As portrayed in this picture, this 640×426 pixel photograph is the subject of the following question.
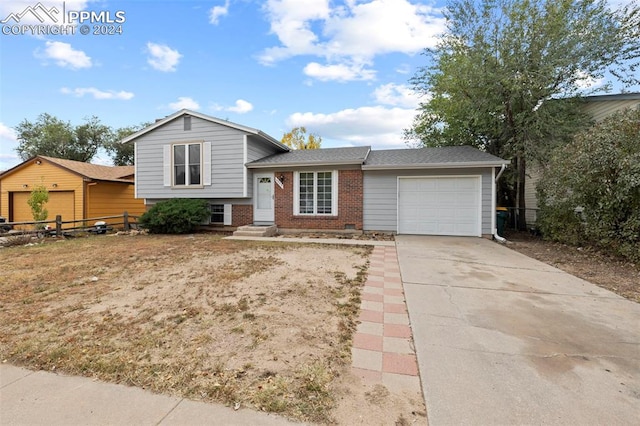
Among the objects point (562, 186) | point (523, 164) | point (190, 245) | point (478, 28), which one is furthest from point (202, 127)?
point (523, 164)

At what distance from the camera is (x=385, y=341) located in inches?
105

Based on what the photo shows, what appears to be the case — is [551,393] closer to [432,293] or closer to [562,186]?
[432,293]

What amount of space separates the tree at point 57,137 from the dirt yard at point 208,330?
1105 inches

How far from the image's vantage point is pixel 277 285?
4367 millimetres

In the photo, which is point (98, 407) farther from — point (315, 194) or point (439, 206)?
point (439, 206)

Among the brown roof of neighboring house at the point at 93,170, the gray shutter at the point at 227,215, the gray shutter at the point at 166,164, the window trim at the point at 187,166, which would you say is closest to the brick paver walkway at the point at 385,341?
the gray shutter at the point at 227,215

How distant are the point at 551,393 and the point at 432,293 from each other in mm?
2114

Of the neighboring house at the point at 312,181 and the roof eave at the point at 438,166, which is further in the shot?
the neighboring house at the point at 312,181

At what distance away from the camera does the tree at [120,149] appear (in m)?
28.5

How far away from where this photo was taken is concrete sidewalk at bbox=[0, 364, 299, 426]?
1.71 metres

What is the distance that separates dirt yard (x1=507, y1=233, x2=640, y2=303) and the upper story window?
1136cm

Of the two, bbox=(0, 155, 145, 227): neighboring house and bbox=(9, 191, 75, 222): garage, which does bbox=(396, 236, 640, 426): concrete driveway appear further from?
bbox=(9, 191, 75, 222): garage

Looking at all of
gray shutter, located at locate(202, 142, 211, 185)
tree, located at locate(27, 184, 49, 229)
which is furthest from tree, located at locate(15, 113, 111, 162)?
gray shutter, located at locate(202, 142, 211, 185)

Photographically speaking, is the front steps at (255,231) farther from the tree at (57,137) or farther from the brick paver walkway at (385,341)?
the tree at (57,137)
